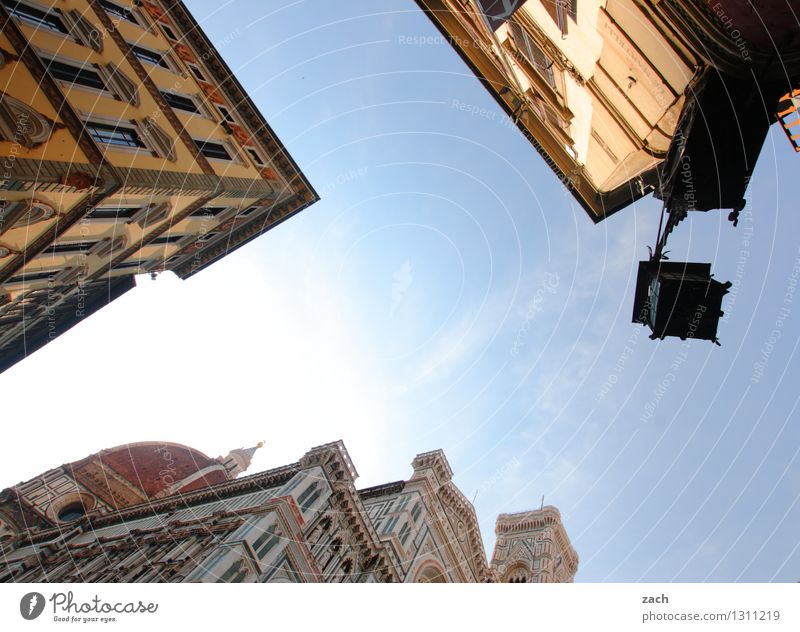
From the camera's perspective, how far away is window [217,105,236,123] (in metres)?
30.9

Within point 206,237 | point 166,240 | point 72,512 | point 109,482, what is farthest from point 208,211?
point 109,482

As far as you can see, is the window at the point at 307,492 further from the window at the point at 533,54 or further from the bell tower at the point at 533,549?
the bell tower at the point at 533,549

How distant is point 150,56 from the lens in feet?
88.4

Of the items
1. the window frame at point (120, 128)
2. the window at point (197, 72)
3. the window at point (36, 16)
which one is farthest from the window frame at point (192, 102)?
the window at point (36, 16)

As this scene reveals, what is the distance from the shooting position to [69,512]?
185 ft

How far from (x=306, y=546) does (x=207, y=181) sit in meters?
21.5

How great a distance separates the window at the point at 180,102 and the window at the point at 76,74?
14.4 ft

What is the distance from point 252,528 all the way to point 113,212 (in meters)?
17.6

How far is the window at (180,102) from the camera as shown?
1049 inches

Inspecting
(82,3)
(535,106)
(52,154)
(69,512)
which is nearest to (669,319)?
(535,106)

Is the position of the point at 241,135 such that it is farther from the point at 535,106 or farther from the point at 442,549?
the point at 442,549

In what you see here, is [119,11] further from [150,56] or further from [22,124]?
[22,124]
